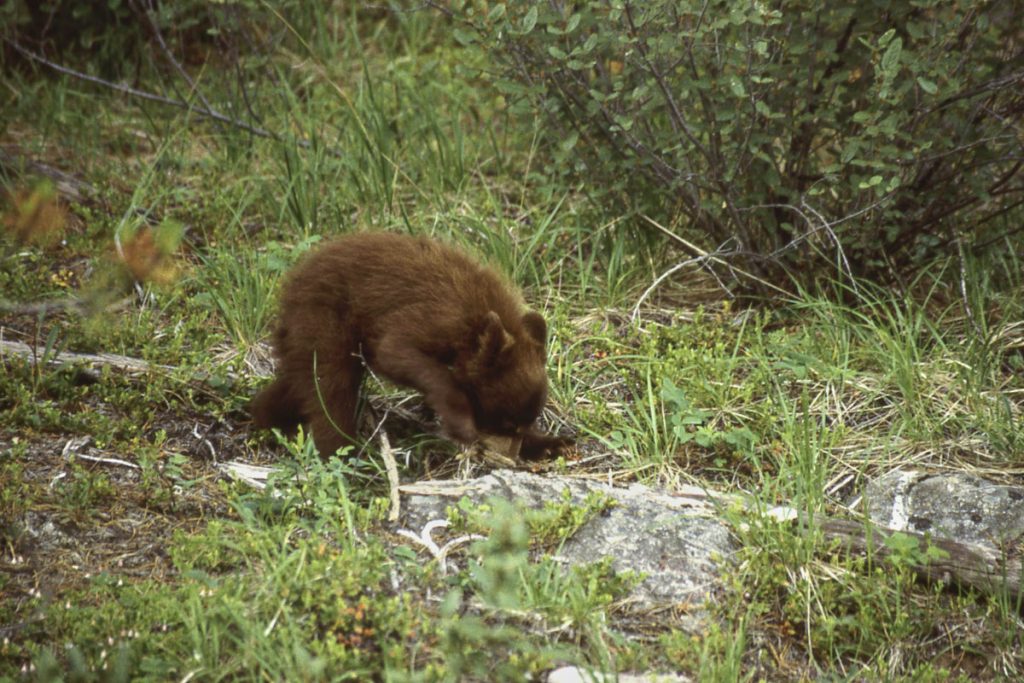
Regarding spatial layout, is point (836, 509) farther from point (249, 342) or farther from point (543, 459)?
point (249, 342)

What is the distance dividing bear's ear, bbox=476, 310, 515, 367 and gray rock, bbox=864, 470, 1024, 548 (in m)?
1.42

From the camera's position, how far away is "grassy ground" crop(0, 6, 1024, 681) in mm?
3256

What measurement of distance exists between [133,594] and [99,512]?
64 cm

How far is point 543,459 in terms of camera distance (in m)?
4.50

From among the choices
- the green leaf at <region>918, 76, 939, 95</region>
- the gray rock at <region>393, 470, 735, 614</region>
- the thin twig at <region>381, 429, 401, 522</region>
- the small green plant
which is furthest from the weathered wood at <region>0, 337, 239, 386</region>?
the green leaf at <region>918, 76, 939, 95</region>

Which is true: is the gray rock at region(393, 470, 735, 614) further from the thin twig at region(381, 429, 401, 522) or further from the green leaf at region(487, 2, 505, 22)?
the green leaf at region(487, 2, 505, 22)

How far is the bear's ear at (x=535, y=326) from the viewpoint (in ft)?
13.9

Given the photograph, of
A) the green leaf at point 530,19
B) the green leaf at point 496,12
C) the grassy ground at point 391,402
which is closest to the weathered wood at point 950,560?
the grassy ground at point 391,402

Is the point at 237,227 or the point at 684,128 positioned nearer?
the point at 684,128

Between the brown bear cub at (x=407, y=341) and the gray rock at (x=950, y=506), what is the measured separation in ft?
4.16

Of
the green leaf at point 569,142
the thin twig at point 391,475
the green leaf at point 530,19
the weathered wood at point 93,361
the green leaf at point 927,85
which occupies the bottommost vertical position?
the weathered wood at point 93,361

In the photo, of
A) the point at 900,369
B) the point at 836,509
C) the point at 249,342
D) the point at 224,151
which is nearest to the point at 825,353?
the point at 900,369

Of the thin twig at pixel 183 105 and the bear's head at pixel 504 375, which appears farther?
the thin twig at pixel 183 105

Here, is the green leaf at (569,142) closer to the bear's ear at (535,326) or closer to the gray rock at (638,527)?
the bear's ear at (535,326)
